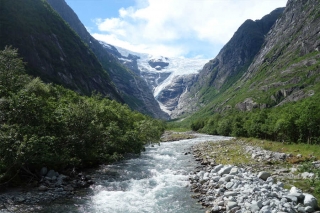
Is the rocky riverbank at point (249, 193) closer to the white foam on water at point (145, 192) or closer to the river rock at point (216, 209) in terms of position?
the river rock at point (216, 209)

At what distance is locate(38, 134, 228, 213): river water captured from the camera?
72.5ft

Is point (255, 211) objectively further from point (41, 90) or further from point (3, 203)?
point (41, 90)

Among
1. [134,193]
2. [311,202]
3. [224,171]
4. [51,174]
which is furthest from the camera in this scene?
[224,171]

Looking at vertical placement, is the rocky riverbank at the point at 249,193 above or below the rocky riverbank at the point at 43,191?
above

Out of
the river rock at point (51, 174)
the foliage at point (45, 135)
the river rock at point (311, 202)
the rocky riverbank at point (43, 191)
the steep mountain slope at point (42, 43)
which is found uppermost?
the steep mountain slope at point (42, 43)

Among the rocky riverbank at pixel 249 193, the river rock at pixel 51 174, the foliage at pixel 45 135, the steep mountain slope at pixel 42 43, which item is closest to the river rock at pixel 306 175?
the rocky riverbank at pixel 249 193

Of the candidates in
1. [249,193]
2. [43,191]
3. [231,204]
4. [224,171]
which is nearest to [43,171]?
[43,191]

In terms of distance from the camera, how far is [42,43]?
15825cm

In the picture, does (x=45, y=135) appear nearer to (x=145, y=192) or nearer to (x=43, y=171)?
(x=43, y=171)

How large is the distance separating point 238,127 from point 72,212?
9000cm

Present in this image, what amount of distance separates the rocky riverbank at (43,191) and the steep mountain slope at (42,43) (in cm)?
11733

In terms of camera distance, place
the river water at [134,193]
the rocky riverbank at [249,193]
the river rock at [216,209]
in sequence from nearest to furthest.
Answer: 1. the rocky riverbank at [249,193]
2. the river rock at [216,209]
3. the river water at [134,193]

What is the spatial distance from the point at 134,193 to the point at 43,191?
9432mm

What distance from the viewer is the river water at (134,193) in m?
22.1
